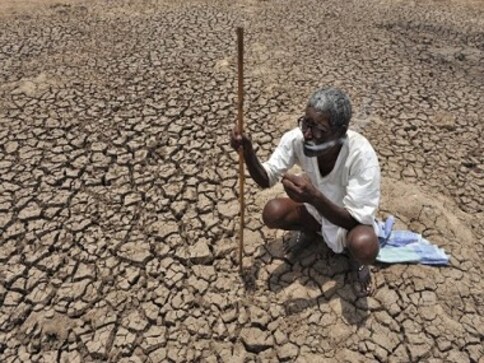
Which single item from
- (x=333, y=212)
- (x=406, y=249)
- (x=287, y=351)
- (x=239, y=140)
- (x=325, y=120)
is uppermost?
(x=325, y=120)

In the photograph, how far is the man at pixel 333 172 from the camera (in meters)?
1.97

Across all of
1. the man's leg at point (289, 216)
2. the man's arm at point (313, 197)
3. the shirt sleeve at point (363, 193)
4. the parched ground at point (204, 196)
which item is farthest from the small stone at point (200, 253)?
the shirt sleeve at point (363, 193)

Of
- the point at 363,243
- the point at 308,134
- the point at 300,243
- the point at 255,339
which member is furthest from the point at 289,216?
the point at 255,339

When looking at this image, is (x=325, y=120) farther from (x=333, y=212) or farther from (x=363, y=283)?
(x=363, y=283)

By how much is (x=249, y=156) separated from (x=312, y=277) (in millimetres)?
880

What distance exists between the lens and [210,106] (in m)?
3.95

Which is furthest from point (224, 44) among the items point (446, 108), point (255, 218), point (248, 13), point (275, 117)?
point (255, 218)

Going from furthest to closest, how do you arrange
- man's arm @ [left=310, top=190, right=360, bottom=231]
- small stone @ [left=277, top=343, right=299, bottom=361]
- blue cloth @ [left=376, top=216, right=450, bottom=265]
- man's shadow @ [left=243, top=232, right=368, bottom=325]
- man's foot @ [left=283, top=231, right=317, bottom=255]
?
man's foot @ [left=283, top=231, right=317, bottom=255] < blue cloth @ [left=376, top=216, right=450, bottom=265] < man's shadow @ [left=243, top=232, right=368, bottom=325] < small stone @ [left=277, top=343, right=299, bottom=361] < man's arm @ [left=310, top=190, right=360, bottom=231]

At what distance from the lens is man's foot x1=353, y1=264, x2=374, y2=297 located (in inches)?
94.0

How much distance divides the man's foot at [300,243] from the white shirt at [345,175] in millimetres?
248

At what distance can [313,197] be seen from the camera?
2000mm

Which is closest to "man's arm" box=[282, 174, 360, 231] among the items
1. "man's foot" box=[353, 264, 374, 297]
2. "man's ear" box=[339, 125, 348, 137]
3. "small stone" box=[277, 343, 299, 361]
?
"man's ear" box=[339, 125, 348, 137]

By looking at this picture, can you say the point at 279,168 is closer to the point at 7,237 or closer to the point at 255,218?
the point at 255,218

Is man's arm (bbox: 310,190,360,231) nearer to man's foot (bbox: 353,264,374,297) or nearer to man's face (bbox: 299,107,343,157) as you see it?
man's face (bbox: 299,107,343,157)
